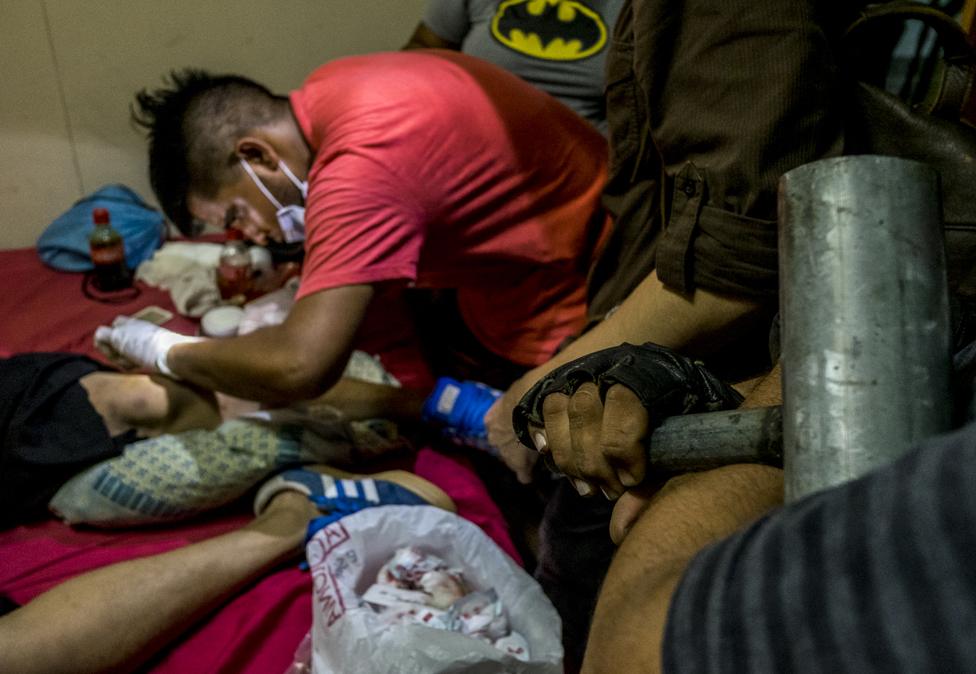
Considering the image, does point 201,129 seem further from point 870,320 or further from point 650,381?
point 870,320

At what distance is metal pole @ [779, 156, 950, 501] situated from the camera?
0.41 m

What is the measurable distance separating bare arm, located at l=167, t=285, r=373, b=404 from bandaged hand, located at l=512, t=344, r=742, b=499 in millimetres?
625

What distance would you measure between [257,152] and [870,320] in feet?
4.33

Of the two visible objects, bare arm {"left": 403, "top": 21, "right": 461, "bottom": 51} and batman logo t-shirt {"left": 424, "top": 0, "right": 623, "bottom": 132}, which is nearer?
batman logo t-shirt {"left": 424, "top": 0, "right": 623, "bottom": 132}

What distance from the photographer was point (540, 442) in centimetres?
69

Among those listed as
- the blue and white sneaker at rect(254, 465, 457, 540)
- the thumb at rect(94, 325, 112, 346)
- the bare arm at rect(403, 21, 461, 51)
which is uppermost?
the bare arm at rect(403, 21, 461, 51)

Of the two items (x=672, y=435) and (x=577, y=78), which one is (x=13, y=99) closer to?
(x=577, y=78)

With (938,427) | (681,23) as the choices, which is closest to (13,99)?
(681,23)

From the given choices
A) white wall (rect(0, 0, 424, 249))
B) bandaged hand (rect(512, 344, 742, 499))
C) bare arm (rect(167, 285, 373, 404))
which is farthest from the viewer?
white wall (rect(0, 0, 424, 249))

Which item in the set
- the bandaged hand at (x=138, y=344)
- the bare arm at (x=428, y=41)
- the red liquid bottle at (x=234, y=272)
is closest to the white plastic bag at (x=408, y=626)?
the bandaged hand at (x=138, y=344)

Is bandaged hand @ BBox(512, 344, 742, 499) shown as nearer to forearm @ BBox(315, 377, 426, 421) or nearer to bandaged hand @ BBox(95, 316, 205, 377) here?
forearm @ BBox(315, 377, 426, 421)

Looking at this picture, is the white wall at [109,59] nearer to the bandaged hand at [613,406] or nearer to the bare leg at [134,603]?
the bare leg at [134,603]

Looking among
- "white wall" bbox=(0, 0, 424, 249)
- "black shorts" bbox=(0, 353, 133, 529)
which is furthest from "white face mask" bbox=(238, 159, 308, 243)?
"white wall" bbox=(0, 0, 424, 249)

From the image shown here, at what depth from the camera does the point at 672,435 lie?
56 centimetres
